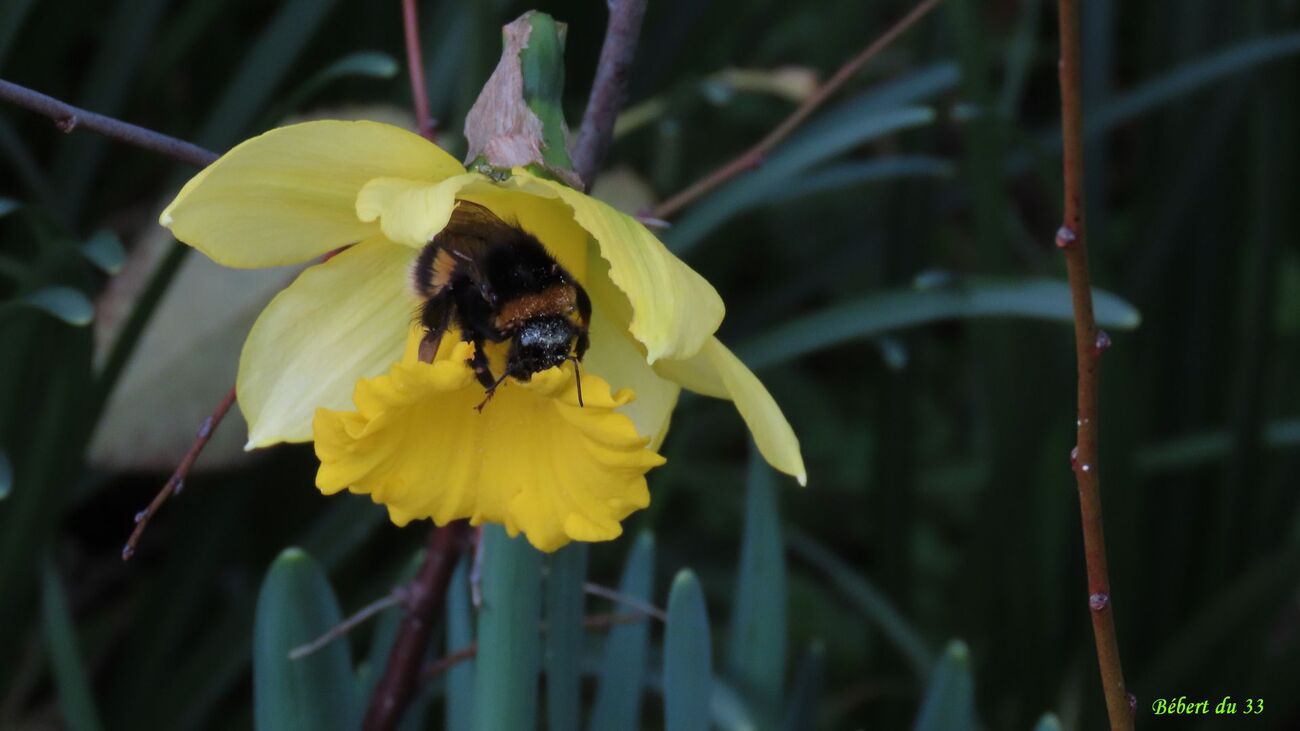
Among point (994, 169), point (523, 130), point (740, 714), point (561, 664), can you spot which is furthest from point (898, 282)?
point (523, 130)

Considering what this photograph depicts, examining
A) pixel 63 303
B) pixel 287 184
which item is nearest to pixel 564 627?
pixel 287 184

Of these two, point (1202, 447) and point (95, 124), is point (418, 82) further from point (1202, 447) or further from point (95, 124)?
point (1202, 447)

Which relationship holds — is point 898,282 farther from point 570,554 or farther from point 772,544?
point 570,554

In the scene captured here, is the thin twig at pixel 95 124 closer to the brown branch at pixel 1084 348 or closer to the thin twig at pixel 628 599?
the thin twig at pixel 628 599

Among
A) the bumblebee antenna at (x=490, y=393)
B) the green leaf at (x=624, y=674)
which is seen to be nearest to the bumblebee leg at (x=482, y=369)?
the bumblebee antenna at (x=490, y=393)

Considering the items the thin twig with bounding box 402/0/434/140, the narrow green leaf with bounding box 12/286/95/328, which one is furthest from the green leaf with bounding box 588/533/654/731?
the narrow green leaf with bounding box 12/286/95/328

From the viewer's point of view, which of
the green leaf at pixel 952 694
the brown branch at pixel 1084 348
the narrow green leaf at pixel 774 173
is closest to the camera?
the brown branch at pixel 1084 348
